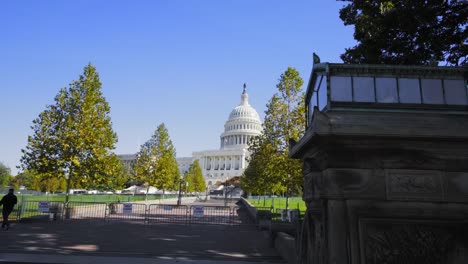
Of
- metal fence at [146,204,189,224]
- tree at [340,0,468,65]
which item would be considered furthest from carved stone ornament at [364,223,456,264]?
metal fence at [146,204,189,224]

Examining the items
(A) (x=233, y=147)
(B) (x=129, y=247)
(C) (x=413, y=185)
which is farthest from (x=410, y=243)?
(A) (x=233, y=147)

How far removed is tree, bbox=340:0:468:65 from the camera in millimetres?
11461

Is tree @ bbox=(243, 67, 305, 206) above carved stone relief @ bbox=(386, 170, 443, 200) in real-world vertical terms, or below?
above

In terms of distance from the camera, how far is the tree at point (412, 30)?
11.5 meters

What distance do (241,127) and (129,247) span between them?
12385 centimetres

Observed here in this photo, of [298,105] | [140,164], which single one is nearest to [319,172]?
[298,105]

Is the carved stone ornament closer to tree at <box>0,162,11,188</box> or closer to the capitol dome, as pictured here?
tree at <box>0,162,11,188</box>

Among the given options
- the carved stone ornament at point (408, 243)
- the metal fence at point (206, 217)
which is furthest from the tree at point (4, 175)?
the carved stone ornament at point (408, 243)

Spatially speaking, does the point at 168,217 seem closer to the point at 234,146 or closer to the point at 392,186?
the point at 392,186

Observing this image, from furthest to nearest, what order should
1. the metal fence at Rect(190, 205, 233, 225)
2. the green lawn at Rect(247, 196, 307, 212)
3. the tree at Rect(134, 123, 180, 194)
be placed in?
the tree at Rect(134, 123, 180, 194) → the green lawn at Rect(247, 196, 307, 212) → the metal fence at Rect(190, 205, 233, 225)

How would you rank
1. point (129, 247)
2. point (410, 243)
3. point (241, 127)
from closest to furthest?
point (410, 243) < point (129, 247) < point (241, 127)

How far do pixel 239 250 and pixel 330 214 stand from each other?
764cm

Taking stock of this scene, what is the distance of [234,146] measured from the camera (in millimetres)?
136875

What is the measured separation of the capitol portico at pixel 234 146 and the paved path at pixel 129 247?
115m
